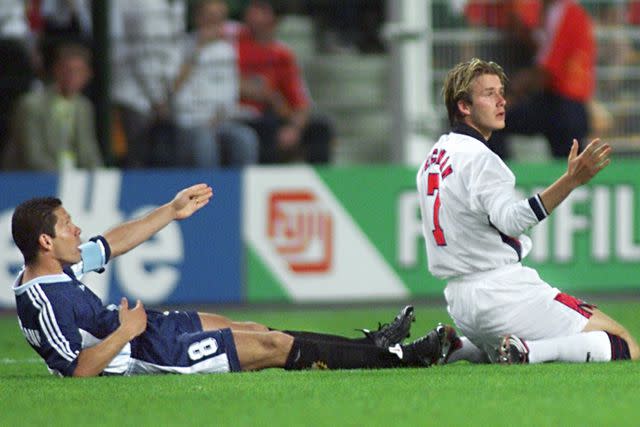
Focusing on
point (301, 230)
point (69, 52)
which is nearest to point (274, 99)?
point (301, 230)

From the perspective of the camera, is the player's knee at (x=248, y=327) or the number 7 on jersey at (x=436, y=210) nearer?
the player's knee at (x=248, y=327)

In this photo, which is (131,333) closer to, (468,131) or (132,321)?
(132,321)

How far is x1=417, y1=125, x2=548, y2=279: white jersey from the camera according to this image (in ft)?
28.8

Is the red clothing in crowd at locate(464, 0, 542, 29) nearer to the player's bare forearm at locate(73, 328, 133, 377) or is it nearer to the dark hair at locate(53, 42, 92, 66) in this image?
the dark hair at locate(53, 42, 92, 66)

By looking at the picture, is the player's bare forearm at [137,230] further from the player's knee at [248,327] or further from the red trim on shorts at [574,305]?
the red trim on shorts at [574,305]

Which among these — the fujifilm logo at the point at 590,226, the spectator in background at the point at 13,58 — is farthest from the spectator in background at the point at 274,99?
the spectator in background at the point at 13,58

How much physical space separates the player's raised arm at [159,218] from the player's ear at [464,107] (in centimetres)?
145

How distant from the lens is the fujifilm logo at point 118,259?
564 inches

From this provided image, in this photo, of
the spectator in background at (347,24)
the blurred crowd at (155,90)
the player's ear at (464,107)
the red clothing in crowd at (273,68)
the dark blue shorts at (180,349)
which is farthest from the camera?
the spectator in background at (347,24)

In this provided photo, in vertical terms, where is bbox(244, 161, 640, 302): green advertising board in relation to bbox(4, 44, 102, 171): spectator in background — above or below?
below

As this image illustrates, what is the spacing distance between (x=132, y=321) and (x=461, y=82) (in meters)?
2.27

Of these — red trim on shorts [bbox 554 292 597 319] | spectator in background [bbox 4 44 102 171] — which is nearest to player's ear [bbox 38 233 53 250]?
red trim on shorts [bbox 554 292 597 319]

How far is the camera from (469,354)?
947cm

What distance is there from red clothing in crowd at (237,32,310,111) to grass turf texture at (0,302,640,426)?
6.69 meters
